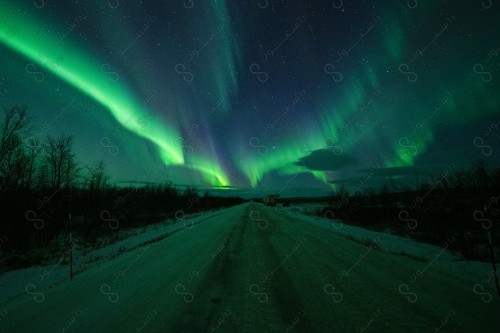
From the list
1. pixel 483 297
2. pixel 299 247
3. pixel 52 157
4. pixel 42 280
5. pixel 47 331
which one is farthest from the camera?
pixel 52 157

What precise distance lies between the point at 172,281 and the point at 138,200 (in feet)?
188

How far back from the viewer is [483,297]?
5473 mm

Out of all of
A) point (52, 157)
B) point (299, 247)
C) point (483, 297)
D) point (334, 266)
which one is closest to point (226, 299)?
point (334, 266)

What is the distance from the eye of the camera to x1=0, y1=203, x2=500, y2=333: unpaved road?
4.20 m

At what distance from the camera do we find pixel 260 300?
5137 millimetres

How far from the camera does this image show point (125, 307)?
5.05 metres

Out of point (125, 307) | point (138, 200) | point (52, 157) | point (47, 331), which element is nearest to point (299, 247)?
point (125, 307)

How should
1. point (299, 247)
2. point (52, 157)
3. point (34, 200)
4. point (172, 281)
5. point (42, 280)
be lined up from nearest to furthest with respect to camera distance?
point (172, 281), point (42, 280), point (299, 247), point (34, 200), point (52, 157)

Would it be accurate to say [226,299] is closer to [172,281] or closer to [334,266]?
[172,281]

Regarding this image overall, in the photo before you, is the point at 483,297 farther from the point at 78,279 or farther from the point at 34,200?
the point at 34,200

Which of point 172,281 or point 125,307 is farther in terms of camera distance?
point 172,281

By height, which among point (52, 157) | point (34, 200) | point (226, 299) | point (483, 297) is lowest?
point (483, 297)

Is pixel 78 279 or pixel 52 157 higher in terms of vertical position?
pixel 52 157

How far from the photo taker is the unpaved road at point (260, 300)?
165 inches
